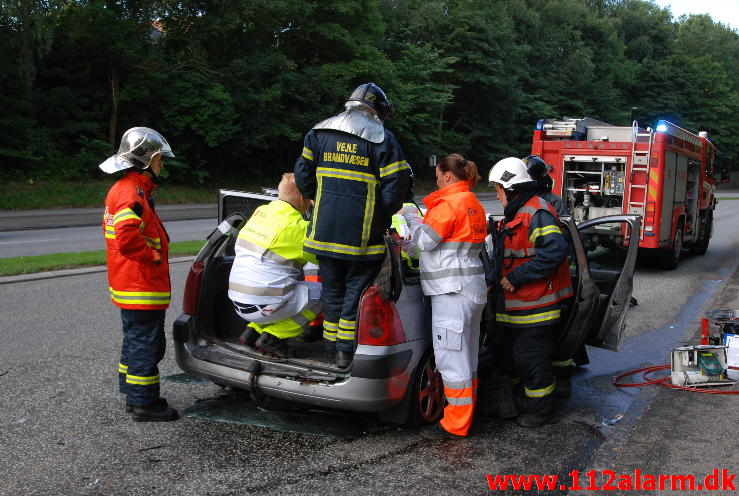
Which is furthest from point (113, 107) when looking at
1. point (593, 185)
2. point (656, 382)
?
point (656, 382)

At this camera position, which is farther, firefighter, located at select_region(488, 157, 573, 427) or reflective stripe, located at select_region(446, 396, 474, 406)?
firefighter, located at select_region(488, 157, 573, 427)

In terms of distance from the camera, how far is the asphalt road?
3.89 metres

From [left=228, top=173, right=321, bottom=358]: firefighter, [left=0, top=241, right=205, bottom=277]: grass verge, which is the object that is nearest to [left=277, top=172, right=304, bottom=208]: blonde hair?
[left=228, top=173, right=321, bottom=358]: firefighter

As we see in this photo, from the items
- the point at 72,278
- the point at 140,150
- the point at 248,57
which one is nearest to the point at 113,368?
the point at 140,150

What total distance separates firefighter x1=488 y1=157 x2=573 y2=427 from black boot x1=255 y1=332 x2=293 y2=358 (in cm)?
146

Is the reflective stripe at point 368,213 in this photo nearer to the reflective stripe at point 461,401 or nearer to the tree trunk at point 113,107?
the reflective stripe at point 461,401

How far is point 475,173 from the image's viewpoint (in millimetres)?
4809

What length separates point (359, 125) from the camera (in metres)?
4.43

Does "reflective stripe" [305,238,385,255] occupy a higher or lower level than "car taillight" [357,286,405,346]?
higher

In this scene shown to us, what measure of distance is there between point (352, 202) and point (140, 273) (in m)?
1.43

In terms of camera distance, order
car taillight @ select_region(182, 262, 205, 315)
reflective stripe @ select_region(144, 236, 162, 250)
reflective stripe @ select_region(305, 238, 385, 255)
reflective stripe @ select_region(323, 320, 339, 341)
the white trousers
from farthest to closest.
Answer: car taillight @ select_region(182, 262, 205, 315) → reflective stripe @ select_region(144, 236, 162, 250) → reflective stripe @ select_region(323, 320, 339, 341) → the white trousers → reflective stripe @ select_region(305, 238, 385, 255)

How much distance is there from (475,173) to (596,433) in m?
1.89

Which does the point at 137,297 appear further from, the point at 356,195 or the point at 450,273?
the point at 450,273

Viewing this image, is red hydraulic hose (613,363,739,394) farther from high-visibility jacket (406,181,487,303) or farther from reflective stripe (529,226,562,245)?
high-visibility jacket (406,181,487,303)
